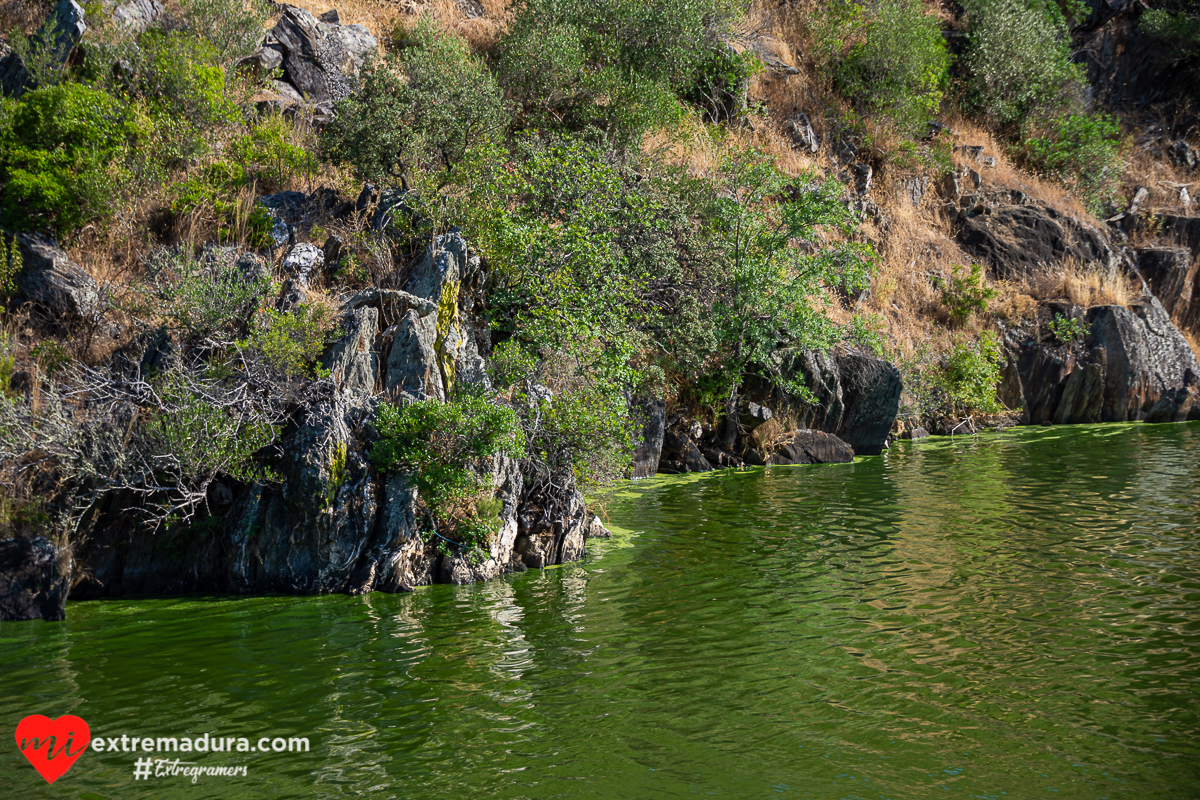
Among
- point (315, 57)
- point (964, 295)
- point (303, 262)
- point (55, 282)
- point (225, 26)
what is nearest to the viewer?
point (55, 282)

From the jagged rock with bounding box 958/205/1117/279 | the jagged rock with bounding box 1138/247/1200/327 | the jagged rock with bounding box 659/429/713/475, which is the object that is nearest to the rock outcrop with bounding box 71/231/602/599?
the jagged rock with bounding box 659/429/713/475

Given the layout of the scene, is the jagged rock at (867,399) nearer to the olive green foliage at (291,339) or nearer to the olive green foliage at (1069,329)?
the olive green foliage at (1069,329)

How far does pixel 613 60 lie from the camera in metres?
24.8

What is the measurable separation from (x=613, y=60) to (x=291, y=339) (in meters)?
17.3

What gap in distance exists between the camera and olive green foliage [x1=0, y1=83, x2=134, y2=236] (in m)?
13.4

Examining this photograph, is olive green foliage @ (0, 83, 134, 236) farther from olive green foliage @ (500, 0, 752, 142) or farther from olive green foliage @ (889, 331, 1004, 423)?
olive green foliage @ (889, 331, 1004, 423)

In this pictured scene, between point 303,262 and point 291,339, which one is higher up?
point 303,262

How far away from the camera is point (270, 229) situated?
14.8 metres

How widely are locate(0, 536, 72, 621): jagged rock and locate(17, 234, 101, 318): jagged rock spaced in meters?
4.31

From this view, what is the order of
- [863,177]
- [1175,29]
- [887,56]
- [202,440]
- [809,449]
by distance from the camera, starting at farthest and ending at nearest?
1. [1175,29]
2. [887,56]
3. [863,177]
4. [809,449]
5. [202,440]

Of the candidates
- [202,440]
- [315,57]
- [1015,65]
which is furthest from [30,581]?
[1015,65]

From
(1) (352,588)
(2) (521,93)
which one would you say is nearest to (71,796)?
(1) (352,588)

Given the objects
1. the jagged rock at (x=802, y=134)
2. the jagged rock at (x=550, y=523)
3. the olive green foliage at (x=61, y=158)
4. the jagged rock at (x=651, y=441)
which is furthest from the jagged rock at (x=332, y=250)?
the jagged rock at (x=802, y=134)

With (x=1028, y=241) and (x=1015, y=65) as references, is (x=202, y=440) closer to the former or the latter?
(x=1028, y=241)
